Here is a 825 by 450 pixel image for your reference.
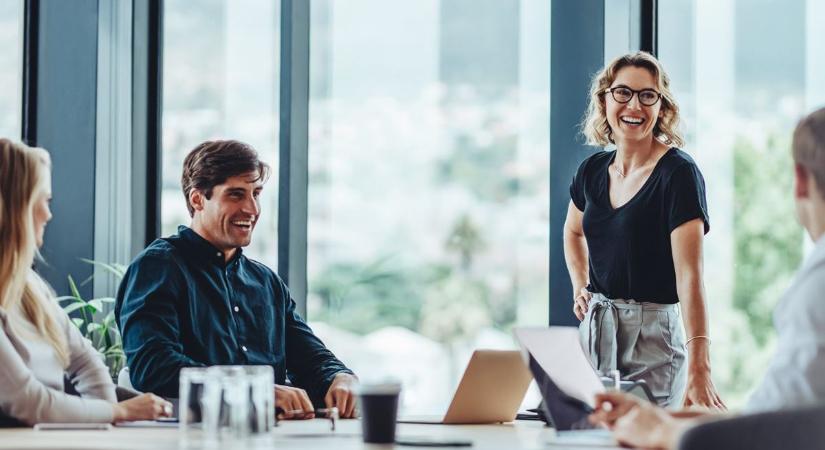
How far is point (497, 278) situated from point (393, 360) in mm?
794

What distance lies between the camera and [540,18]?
4520mm

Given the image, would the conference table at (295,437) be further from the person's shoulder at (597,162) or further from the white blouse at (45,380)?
the person's shoulder at (597,162)

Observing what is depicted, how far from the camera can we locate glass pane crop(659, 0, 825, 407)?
3.88m

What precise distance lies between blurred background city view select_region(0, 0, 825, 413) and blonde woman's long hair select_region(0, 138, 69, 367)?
161 cm

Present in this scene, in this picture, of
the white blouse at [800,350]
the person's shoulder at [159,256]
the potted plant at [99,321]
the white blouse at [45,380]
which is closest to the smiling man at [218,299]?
the person's shoulder at [159,256]

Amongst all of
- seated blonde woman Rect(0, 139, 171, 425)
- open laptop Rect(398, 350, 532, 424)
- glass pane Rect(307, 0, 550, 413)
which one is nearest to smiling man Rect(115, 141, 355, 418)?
seated blonde woman Rect(0, 139, 171, 425)

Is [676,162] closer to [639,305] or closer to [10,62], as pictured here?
[639,305]

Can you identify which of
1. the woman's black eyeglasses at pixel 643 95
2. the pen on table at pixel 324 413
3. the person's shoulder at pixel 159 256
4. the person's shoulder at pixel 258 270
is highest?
the woman's black eyeglasses at pixel 643 95

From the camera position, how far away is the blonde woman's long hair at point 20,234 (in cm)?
233

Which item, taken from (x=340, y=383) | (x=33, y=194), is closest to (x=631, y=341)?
(x=340, y=383)

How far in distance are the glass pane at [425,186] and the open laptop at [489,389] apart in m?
2.55

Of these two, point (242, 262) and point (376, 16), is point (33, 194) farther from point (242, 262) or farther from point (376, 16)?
point (376, 16)

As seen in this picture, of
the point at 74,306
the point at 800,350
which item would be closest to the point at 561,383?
the point at 800,350

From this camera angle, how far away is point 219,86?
15.8 ft
